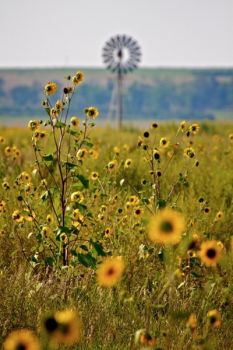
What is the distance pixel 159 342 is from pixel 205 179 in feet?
12.6

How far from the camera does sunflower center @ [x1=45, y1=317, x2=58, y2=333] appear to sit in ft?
6.61

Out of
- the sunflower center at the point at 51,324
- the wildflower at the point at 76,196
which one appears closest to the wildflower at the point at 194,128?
the wildflower at the point at 76,196

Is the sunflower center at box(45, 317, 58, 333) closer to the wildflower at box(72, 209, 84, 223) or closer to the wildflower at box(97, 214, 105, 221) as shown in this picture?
the wildflower at box(72, 209, 84, 223)

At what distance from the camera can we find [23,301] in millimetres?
3520

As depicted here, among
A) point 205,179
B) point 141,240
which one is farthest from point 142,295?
point 205,179

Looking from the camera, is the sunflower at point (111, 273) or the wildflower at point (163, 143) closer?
the sunflower at point (111, 273)

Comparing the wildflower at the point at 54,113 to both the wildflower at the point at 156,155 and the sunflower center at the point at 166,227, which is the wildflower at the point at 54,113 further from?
the sunflower center at the point at 166,227

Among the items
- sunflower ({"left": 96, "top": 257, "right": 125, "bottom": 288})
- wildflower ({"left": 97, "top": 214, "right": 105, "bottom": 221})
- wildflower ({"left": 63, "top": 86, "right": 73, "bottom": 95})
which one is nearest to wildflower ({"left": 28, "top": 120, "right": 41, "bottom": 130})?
wildflower ({"left": 63, "top": 86, "right": 73, "bottom": 95})

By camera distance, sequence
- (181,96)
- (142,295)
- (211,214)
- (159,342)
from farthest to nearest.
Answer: (181,96)
(211,214)
(142,295)
(159,342)

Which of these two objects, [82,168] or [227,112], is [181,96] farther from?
[82,168]

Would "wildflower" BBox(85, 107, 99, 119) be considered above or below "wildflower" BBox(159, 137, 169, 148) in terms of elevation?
above

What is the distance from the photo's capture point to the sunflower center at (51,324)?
2016mm

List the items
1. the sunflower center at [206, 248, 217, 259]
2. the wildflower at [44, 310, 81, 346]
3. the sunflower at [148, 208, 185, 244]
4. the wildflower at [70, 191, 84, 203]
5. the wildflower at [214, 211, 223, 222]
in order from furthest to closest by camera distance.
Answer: the wildflower at [214, 211, 223, 222], the wildflower at [70, 191, 84, 203], the sunflower center at [206, 248, 217, 259], the sunflower at [148, 208, 185, 244], the wildflower at [44, 310, 81, 346]

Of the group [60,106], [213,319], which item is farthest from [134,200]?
[213,319]
